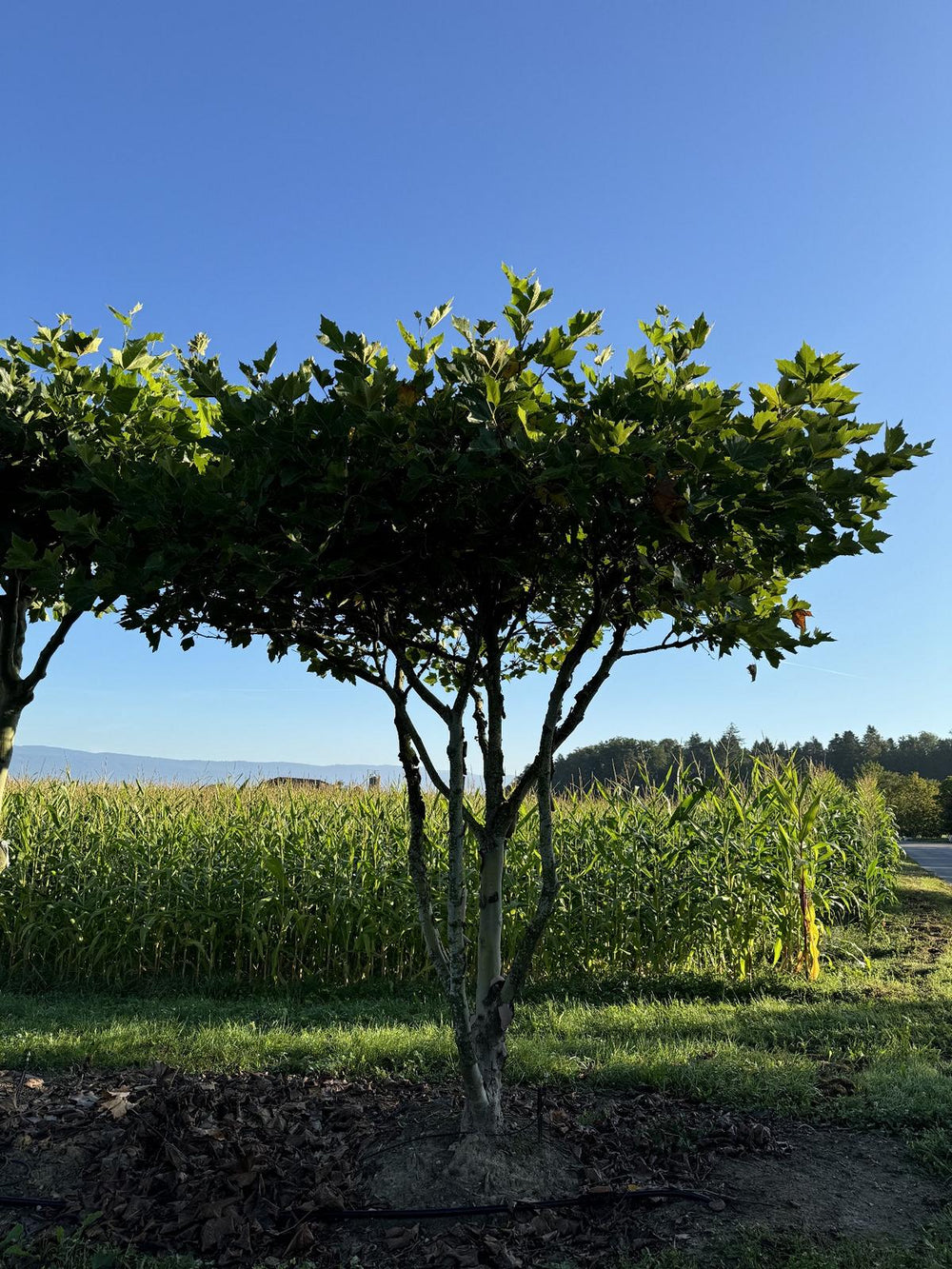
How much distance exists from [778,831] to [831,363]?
5921 millimetres

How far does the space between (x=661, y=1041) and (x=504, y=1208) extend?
2.42 metres

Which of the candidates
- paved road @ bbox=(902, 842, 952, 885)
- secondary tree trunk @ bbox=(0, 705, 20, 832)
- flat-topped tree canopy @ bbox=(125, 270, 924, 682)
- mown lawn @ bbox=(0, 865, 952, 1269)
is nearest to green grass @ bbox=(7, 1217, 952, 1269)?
mown lawn @ bbox=(0, 865, 952, 1269)

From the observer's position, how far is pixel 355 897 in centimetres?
762

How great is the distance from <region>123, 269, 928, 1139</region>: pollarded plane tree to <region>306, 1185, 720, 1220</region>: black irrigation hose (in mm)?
328

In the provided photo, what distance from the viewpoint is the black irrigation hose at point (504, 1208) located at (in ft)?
10.5

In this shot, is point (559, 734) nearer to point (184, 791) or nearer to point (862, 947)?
point (862, 947)

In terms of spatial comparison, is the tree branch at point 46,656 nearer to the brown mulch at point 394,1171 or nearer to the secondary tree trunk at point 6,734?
the secondary tree trunk at point 6,734

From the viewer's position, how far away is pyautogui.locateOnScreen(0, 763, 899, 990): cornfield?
764 cm

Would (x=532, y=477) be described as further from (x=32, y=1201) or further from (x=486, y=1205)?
(x=32, y=1201)

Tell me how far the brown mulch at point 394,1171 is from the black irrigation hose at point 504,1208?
1.0 inches

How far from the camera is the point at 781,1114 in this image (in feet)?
14.0

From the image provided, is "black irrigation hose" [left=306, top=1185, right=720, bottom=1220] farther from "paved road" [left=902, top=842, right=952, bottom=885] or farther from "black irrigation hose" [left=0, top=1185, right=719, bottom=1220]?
"paved road" [left=902, top=842, right=952, bottom=885]

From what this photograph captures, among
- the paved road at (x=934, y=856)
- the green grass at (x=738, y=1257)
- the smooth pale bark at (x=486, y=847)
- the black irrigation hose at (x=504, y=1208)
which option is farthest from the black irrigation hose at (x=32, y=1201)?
the paved road at (x=934, y=856)

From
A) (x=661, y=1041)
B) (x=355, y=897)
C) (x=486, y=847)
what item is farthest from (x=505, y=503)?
(x=355, y=897)
